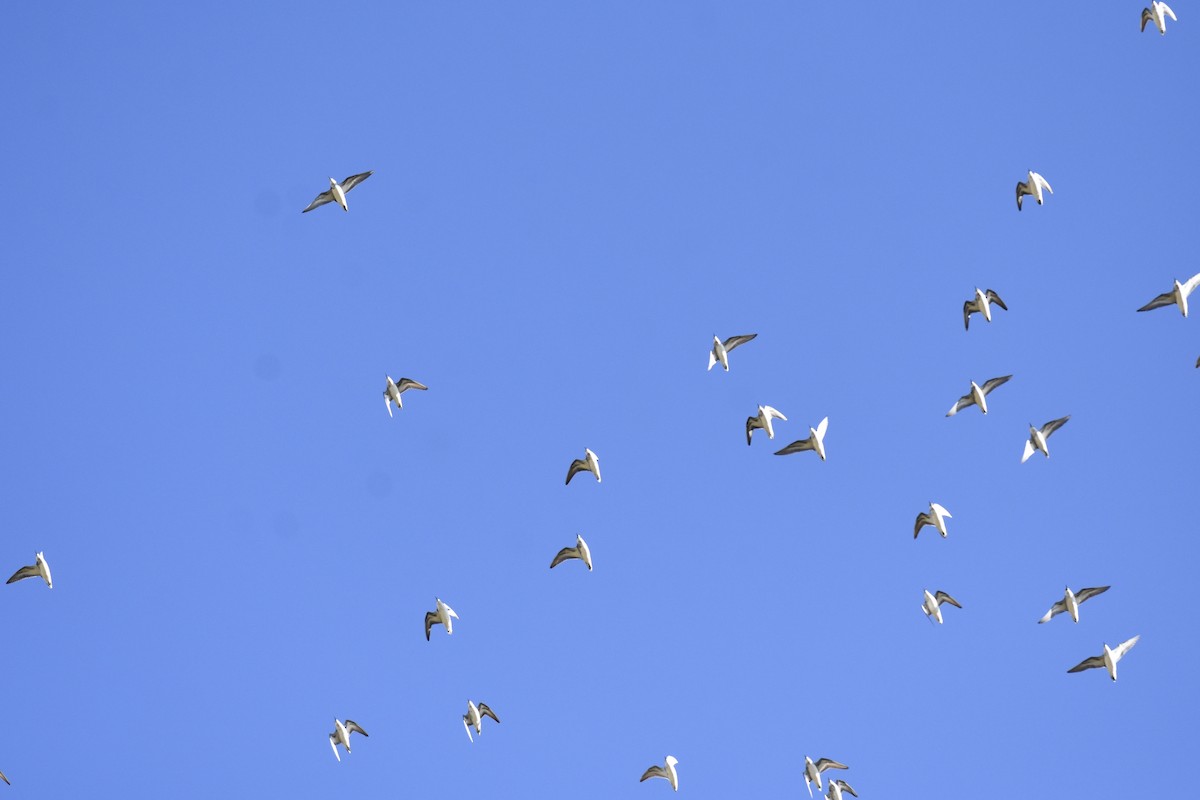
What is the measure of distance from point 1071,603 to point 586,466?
16734mm

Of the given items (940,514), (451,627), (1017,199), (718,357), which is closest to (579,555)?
(451,627)

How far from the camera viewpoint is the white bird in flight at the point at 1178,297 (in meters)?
50.3

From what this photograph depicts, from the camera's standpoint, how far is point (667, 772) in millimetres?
51188

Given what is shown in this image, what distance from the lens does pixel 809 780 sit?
49.5m

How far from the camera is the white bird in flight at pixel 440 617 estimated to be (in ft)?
166

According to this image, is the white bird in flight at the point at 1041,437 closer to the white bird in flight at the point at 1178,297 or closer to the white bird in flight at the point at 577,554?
the white bird in flight at the point at 1178,297

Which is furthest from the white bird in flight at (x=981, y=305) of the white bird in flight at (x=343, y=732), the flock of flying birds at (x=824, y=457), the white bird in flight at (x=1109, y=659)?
the white bird in flight at (x=343, y=732)

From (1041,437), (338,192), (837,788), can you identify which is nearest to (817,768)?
(837,788)

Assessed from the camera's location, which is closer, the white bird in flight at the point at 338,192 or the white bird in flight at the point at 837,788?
the white bird in flight at the point at 837,788

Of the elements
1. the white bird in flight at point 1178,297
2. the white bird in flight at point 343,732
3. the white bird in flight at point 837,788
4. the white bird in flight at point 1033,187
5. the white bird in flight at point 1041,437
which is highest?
the white bird in flight at point 1033,187

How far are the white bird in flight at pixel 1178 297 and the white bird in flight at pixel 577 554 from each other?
2043 centimetres

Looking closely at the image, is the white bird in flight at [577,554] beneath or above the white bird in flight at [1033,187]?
beneath

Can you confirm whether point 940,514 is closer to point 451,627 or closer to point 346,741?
point 451,627

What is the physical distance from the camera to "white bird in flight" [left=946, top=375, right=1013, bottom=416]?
52.0 metres
